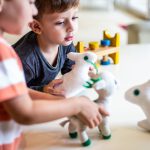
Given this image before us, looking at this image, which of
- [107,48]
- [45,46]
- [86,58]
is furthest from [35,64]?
[107,48]

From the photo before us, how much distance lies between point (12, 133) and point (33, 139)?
11 centimetres

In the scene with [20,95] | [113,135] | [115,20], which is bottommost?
[113,135]

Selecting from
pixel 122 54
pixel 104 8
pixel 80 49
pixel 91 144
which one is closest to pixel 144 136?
pixel 91 144

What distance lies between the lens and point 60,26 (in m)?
0.65

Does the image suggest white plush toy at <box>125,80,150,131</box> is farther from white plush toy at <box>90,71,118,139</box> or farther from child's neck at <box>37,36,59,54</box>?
child's neck at <box>37,36,59,54</box>

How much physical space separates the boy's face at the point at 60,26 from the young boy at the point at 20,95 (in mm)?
211

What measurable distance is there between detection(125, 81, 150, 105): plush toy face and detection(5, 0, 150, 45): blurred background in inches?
35.0

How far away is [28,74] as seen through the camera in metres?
0.71

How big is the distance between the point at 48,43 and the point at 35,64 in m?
0.05

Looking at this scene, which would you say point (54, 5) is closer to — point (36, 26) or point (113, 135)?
point (36, 26)

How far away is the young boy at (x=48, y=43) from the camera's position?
64cm

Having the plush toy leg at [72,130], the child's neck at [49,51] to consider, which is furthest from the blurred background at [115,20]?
the plush toy leg at [72,130]

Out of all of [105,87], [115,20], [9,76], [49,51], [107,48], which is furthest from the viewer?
[115,20]

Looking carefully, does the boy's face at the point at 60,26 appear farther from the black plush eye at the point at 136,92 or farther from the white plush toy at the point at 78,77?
the black plush eye at the point at 136,92
